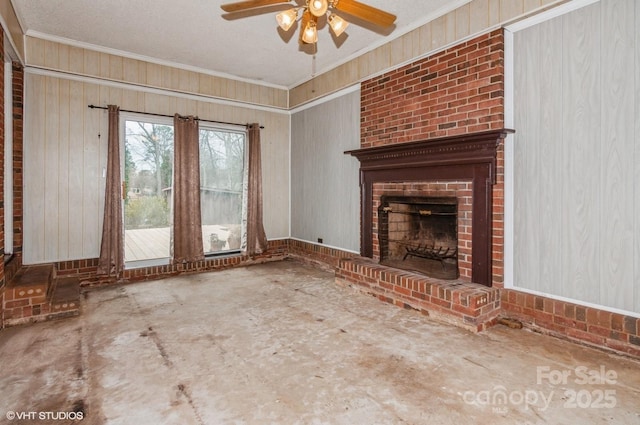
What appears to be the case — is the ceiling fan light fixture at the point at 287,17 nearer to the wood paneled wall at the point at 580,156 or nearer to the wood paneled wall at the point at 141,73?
the wood paneled wall at the point at 580,156

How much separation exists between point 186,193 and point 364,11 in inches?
137

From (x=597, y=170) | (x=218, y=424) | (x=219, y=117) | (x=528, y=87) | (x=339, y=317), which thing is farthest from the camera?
(x=219, y=117)

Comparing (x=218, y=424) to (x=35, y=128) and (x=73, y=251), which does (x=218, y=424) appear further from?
(x=35, y=128)

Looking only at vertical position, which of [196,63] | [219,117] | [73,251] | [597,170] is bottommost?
[73,251]

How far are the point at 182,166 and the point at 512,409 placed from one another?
4.56 meters

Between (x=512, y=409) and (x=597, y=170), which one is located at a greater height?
(x=597, y=170)

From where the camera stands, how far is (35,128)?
3.98m

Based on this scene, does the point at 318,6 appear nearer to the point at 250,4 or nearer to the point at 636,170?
the point at 250,4

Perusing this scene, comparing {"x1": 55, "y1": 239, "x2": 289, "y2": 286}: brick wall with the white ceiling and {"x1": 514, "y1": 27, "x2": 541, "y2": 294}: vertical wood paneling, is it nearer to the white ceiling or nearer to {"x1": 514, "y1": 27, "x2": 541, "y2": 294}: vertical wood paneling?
the white ceiling

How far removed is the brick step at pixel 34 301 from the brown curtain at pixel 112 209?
0.77 metres

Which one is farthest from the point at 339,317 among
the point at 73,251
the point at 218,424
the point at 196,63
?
the point at 196,63

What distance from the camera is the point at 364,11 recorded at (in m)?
2.47

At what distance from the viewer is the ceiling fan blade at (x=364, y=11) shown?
241cm

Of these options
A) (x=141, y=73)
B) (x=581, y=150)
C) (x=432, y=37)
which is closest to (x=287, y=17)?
(x=432, y=37)
